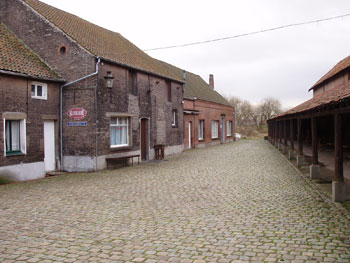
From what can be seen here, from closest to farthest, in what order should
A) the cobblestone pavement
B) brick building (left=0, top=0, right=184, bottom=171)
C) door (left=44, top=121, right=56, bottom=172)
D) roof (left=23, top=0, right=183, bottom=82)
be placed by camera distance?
the cobblestone pavement < door (left=44, top=121, right=56, bottom=172) < brick building (left=0, top=0, right=184, bottom=171) < roof (left=23, top=0, right=183, bottom=82)

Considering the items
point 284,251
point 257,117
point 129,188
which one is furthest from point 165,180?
point 257,117

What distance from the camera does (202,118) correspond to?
28.6 m

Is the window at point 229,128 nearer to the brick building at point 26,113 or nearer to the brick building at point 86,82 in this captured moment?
the brick building at point 86,82

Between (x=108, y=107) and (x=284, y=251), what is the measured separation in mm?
10875

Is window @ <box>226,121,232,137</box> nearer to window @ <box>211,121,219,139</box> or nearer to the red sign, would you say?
window @ <box>211,121,219,139</box>

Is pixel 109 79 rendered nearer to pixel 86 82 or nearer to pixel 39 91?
pixel 86 82

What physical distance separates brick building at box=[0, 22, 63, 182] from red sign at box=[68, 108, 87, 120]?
575 millimetres

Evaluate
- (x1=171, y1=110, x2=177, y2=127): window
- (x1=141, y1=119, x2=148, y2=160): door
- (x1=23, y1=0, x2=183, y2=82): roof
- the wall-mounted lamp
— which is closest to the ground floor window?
(x1=171, y1=110, x2=177, y2=127): window

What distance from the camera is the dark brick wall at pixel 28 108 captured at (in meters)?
11.1

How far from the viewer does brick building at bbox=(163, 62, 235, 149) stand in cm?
2595

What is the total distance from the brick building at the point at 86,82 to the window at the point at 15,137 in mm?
2195

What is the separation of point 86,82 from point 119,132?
9.75ft

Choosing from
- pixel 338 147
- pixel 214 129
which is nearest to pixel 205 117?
pixel 214 129

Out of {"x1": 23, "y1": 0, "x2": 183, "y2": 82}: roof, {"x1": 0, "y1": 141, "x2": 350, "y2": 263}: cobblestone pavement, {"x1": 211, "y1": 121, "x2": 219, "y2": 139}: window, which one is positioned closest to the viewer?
{"x1": 0, "y1": 141, "x2": 350, "y2": 263}: cobblestone pavement
